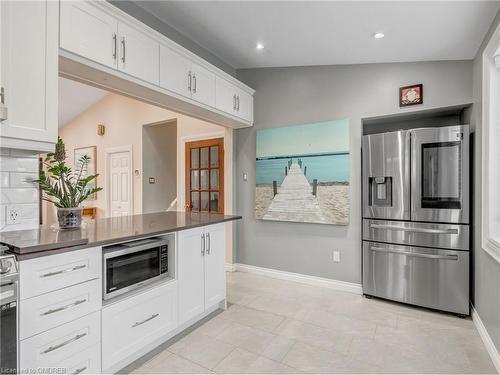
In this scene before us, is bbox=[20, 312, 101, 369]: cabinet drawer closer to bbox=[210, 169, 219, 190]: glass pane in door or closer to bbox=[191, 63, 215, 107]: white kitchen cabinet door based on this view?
bbox=[191, 63, 215, 107]: white kitchen cabinet door

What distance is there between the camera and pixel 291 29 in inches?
104

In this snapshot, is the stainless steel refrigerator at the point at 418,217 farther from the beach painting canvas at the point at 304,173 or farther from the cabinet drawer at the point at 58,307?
the cabinet drawer at the point at 58,307

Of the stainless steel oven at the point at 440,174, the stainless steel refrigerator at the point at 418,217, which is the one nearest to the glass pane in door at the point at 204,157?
the stainless steel refrigerator at the point at 418,217

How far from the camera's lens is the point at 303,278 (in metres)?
3.64

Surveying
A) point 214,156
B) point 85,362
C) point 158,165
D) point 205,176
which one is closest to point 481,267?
point 85,362

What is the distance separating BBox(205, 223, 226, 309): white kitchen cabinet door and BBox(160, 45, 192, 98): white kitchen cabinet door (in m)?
1.34

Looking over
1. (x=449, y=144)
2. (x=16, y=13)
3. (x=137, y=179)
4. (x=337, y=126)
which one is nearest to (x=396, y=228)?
(x=449, y=144)

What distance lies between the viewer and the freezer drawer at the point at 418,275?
2658 mm

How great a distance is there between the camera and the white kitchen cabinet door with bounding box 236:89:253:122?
3627 millimetres

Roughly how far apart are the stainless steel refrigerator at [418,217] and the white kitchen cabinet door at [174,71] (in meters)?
2.03

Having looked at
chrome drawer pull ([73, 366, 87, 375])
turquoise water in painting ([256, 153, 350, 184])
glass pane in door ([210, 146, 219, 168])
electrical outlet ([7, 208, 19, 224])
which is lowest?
chrome drawer pull ([73, 366, 87, 375])

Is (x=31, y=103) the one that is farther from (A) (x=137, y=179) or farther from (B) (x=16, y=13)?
(A) (x=137, y=179)

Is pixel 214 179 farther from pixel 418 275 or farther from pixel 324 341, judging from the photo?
pixel 418 275

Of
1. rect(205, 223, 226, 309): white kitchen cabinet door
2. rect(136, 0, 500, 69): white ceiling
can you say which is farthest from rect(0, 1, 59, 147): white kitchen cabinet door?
rect(205, 223, 226, 309): white kitchen cabinet door
